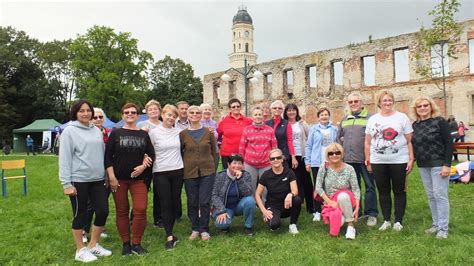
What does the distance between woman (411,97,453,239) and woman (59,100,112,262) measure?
4.08 metres

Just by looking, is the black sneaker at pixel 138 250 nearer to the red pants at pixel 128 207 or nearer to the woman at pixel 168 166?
the red pants at pixel 128 207

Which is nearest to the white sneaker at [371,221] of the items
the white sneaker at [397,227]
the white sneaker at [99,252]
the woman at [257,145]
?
the white sneaker at [397,227]

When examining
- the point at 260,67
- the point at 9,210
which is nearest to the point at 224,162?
the point at 9,210

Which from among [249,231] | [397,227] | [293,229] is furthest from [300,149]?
[397,227]

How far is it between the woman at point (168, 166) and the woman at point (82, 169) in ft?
2.33

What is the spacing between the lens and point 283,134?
20.6ft

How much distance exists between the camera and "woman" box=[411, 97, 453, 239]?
16.1 ft

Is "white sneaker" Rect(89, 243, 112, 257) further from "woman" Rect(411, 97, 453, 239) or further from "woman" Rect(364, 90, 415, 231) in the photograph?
"woman" Rect(411, 97, 453, 239)

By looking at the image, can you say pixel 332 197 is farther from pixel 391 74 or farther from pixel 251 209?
pixel 391 74

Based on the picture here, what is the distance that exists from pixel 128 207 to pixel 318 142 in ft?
10.2

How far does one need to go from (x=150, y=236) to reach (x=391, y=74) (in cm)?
2097

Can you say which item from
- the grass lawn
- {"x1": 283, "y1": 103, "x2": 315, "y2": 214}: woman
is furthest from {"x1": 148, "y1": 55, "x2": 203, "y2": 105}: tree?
the grass lawn

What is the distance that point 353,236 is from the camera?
508cm

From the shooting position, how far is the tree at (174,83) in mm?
48375
